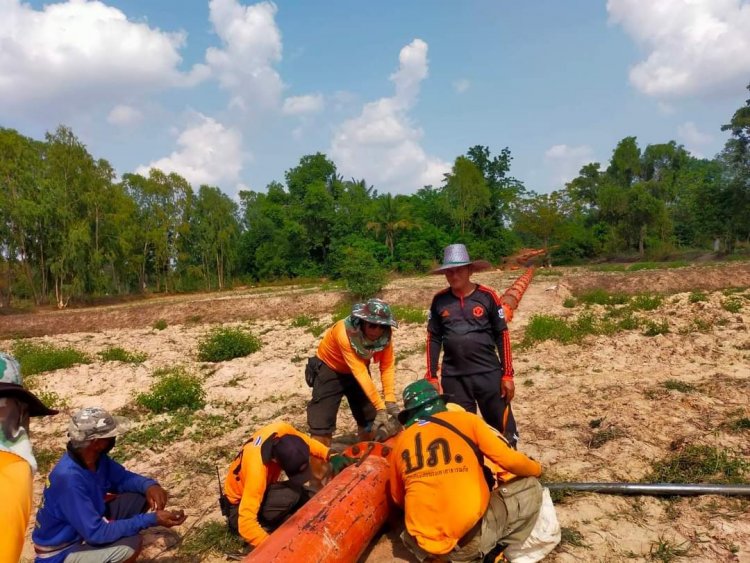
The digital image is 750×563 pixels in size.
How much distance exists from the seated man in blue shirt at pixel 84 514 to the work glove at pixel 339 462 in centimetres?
114

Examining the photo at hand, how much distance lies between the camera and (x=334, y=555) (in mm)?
2793

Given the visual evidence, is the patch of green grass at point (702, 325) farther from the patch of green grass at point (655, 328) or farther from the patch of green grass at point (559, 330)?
the patch of green grass at point (559, 330)

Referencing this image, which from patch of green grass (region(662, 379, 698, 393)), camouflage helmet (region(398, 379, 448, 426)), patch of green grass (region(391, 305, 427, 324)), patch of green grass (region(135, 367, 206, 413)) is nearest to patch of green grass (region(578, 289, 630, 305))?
patch of green grass (region(391, 305, 427, 324))

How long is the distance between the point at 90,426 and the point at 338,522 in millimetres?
1595

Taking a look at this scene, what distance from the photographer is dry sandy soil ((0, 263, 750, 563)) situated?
10.9 feet

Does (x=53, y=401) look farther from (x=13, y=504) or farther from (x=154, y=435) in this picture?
(x=13, y=504)

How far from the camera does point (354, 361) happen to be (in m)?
4.22

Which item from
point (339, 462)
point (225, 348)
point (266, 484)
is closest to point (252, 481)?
point (266, 484)

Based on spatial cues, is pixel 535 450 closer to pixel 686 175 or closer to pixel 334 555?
pixel 334 555

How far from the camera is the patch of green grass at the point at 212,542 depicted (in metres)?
3.59

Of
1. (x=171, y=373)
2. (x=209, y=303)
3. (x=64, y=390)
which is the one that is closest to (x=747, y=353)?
(x=171, y=373)

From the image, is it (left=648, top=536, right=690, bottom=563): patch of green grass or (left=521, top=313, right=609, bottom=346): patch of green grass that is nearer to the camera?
(left=648, top=536, right=690, bottom=563): patch of green grass

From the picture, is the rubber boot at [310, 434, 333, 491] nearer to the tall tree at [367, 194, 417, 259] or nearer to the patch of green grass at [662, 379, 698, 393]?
the patch of green grass at [662, 379, 698, 393]

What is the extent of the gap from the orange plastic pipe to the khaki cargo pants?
289 mm
